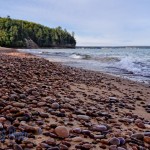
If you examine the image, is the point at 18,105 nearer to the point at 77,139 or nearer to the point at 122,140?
the point at 77,139

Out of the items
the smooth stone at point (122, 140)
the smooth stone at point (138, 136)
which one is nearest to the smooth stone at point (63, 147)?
the smooth stone at point (122, 140)

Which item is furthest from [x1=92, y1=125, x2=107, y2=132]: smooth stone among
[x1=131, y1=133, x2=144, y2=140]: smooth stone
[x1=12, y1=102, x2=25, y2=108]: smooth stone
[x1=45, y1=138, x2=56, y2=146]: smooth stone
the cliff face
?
the cliff face

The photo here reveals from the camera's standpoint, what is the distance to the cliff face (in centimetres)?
10897

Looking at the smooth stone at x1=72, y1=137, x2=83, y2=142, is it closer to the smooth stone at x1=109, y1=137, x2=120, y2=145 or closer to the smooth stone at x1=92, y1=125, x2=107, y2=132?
the smooth stone at x1=109, y1=137, x2=120, y2=145

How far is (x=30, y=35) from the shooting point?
445 ft

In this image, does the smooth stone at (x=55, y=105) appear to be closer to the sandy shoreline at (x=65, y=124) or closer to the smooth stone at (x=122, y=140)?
the sandy shoreline at (x=65, y=124)

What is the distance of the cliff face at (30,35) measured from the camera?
108975 mm

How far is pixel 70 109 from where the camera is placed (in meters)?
4.79

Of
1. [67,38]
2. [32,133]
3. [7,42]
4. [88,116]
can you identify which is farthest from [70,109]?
[67,38]

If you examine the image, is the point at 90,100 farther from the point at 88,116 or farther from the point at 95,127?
the point at 95,127

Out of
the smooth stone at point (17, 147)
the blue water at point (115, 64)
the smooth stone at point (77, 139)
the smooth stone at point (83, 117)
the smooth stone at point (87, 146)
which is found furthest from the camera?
the blue water at point (115, 64)

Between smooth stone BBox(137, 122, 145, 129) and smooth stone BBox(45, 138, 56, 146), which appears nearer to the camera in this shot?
smooth stone BBox(45, 138, 56, 146)

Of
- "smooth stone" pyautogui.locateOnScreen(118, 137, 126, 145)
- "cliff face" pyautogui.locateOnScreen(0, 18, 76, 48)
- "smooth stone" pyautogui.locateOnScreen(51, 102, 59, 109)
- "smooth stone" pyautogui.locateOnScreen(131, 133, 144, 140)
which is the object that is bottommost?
"smooth stone" pyautogui.locateOnScreen(131, 133, 144, 140)

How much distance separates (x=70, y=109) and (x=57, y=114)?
51cm
